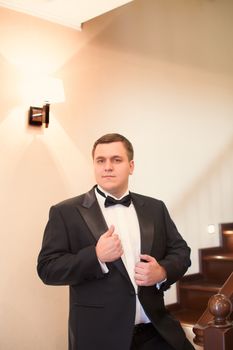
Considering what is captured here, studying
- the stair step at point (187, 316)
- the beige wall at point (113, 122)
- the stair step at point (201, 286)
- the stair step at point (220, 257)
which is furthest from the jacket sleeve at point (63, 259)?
the stair step at point (220, 257)

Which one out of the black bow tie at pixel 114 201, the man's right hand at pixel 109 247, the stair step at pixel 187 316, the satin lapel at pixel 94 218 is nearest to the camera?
the man's right hand at pixel 109 247

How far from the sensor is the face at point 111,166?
6.32 feet

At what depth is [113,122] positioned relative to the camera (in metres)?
3.49

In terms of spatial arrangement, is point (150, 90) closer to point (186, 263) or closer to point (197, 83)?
point (197, 83)

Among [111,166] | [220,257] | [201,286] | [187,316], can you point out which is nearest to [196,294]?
[201,286]

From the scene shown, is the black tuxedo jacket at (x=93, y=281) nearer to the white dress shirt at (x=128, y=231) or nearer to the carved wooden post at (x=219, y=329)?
the white dress shirt at (x=128, y=231)

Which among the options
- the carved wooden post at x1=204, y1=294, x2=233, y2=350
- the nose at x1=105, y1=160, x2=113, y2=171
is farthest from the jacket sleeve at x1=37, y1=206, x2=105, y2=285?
the carved wooden post at x1=204, y1=294, x2=233, y2=350

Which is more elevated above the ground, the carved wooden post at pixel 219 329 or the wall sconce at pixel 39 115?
the wall sconce at pixel 39 115

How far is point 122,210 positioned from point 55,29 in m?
1.65

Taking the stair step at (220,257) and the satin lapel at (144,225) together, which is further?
the stair step at (220,257)

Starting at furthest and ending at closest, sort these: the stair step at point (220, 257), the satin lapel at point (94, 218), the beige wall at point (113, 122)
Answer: the stair step at point (220, 257), the beige wall at point (113, 122), the satin lapel at point (94, 218)

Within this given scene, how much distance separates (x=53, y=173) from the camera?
3.06 meters

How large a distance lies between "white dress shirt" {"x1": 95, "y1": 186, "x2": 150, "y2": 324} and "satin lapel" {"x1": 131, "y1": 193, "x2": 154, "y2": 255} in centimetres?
2

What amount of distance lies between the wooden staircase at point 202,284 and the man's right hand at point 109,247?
1.90 metres
